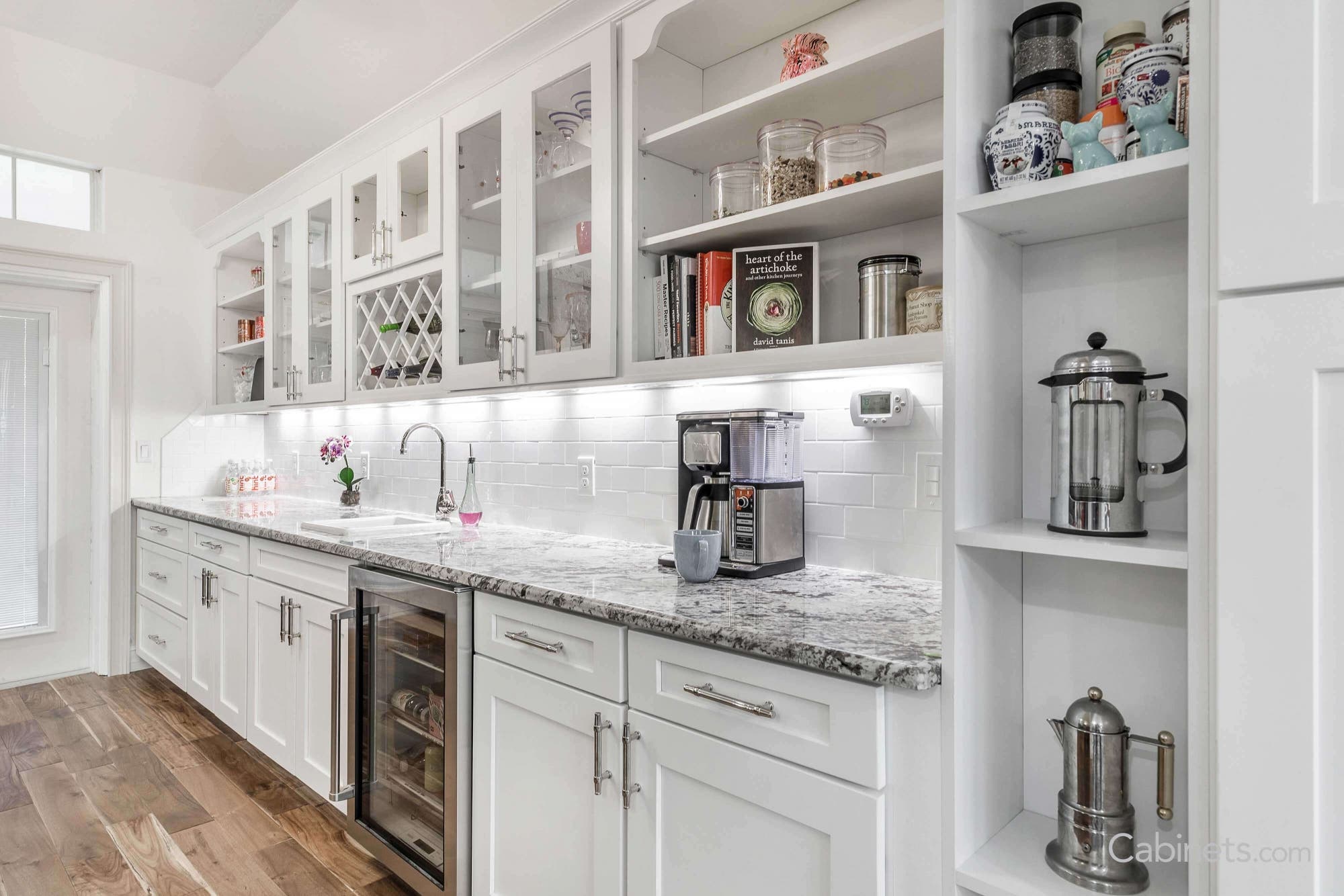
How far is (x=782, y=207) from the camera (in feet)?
5.44

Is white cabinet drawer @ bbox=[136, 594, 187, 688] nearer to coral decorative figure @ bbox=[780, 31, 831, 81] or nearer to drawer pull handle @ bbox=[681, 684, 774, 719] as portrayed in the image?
drawer pull handle @ bbox=[681, 684, 774, 719]

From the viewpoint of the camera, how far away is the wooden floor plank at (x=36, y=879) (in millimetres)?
2027

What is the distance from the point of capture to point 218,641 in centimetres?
301

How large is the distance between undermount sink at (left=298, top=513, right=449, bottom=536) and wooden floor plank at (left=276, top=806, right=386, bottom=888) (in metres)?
0.90

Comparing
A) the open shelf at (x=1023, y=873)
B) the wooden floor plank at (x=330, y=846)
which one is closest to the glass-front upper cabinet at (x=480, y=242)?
the wooden floor plank at (x=330, y=846)

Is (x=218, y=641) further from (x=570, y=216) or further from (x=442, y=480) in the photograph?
(x=570, y=216)

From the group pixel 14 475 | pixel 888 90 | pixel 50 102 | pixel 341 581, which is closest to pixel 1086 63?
pixel 888 90

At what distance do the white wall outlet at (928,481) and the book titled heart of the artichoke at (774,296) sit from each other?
0.37m

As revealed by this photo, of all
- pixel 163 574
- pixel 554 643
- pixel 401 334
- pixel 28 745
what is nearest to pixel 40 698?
pixel 28 745

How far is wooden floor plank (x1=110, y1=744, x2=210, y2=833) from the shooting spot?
2412 mm

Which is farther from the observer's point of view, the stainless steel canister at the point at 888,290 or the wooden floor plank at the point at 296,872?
the wooden floor plank at the point at 296,872

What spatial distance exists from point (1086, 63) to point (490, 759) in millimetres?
1783

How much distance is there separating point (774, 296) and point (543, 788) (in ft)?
3.91

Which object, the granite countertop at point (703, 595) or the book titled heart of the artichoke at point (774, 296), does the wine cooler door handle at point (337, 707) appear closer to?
the granite countertop at point (703, 595)
